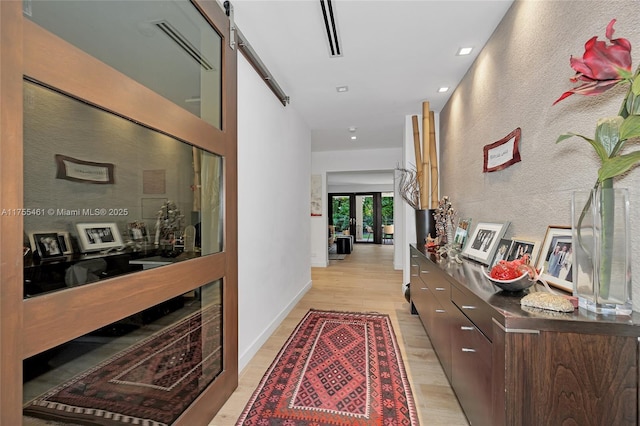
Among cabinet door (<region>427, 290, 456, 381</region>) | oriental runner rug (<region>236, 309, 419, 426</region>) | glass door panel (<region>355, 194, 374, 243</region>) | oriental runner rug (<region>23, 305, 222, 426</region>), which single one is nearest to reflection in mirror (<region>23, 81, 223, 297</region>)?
oriental runner rug (<region>23, 305, 222, 426</region>)

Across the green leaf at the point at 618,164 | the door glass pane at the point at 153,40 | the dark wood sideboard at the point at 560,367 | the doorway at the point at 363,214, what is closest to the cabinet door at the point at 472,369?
the dark wood sideboard at the point at 560,367

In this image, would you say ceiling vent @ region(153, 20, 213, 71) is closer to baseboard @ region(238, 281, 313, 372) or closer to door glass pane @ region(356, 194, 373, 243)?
baseboard @ region(238, 281, 313, 372)

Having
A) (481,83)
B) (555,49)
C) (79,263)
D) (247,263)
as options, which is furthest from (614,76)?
(247,263)

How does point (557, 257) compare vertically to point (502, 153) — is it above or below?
below

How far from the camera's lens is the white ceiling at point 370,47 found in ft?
6.34

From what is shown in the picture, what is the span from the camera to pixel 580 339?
0.92 m

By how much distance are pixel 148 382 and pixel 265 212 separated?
5.29 ft

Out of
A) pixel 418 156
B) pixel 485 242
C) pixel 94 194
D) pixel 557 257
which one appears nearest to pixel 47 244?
pixel 94 194

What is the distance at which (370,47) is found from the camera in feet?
7.80

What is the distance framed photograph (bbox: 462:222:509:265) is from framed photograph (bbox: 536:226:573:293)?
17.9 inches

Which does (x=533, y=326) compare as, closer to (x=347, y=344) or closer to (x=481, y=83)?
(x=347, y=344)

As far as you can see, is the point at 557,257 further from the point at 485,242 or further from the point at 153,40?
the point at 153,40

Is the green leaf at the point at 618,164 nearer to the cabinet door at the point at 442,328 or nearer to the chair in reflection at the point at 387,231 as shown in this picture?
the cabinet door at the point at 442,328

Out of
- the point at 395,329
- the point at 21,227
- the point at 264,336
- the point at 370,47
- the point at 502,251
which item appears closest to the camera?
the point at 21,227
